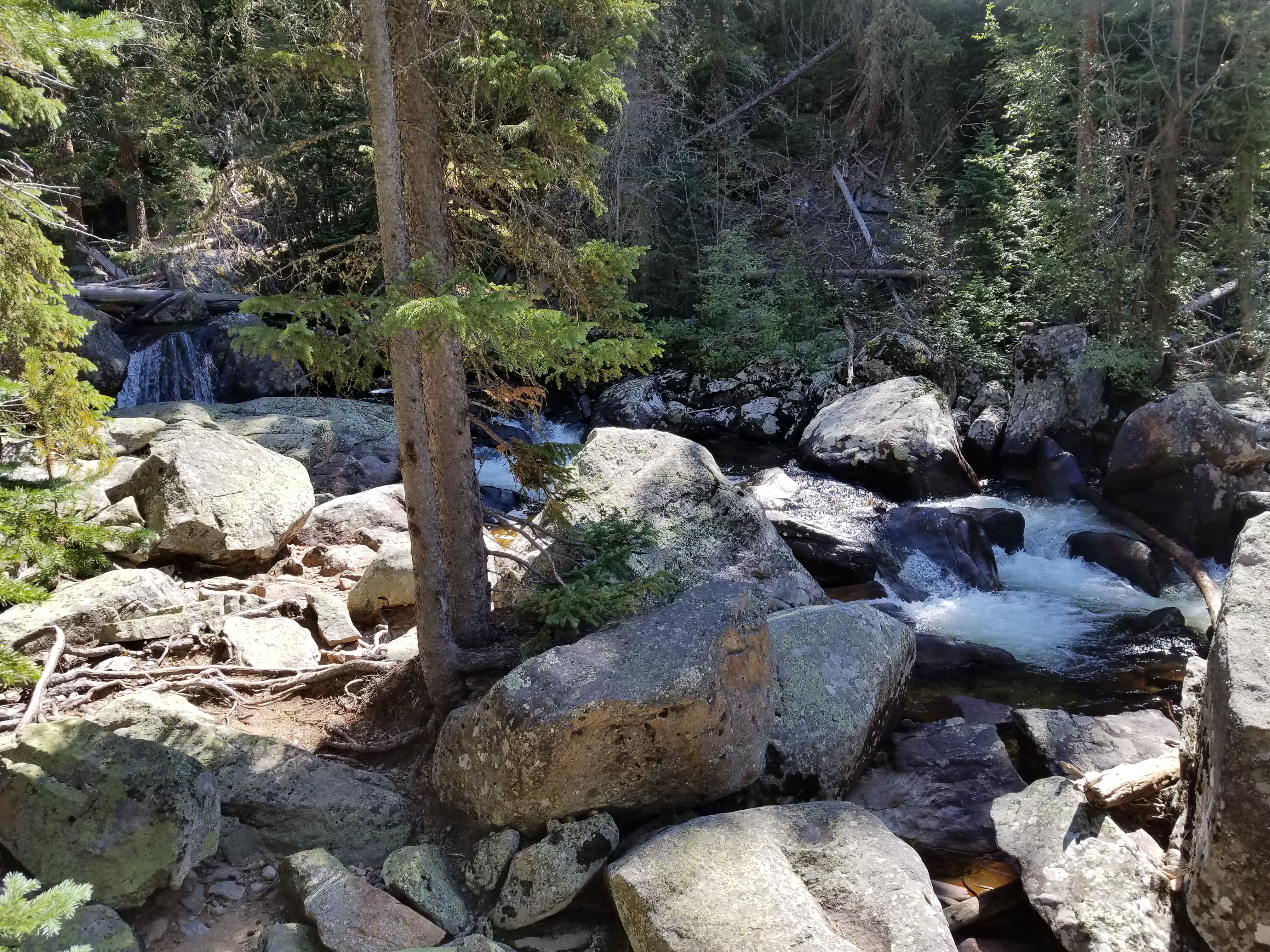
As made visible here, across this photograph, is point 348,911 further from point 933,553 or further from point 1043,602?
point 1043,602

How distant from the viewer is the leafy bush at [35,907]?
2.20 m

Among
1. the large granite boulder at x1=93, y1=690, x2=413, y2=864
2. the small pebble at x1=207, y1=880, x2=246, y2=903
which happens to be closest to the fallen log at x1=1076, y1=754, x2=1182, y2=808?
the large granite boulder at x1=93, y1=690, x2=413, y2=864

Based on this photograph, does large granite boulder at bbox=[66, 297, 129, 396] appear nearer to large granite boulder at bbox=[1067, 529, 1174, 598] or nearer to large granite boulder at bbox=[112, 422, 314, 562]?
large granite boulder at bbox=[112, 422, 314, 562]

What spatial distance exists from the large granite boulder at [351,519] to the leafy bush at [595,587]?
4199 mm

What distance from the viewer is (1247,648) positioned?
427cm

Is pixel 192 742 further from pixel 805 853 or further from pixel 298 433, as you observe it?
pixel 298 433

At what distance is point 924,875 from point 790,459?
438 inches

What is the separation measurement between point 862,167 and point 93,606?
68.9ft

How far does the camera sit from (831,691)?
5.92 metres

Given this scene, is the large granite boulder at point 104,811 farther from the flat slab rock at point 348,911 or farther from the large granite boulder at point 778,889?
the large granite boulder at point 778,889

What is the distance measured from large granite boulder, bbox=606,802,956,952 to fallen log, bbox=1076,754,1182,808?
1.42 meters

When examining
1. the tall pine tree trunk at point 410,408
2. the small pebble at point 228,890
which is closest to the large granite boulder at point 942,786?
the tall pine tree trunk at point 410,408

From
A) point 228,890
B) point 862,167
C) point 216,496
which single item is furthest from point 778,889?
point 862,167

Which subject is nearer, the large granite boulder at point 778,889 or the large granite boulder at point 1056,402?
the large granite boulder at point 778,889
